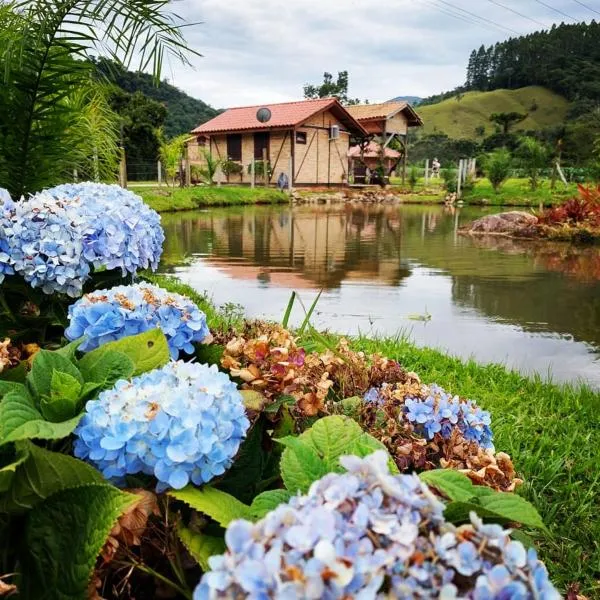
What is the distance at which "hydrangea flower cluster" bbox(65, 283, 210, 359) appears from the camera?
1.53 metres

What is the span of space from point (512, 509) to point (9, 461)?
0.83m

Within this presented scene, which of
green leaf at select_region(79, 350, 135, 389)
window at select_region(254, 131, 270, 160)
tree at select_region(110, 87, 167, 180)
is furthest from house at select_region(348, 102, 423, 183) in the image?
green leaf at select_region(79, 350, 135, 389)

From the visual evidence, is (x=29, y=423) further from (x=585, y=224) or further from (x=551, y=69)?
(x=551, y=69)

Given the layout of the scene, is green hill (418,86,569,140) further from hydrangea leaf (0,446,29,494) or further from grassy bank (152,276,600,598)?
hydrangea leaf (0,446,29,494)

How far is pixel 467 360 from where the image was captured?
13.9ft

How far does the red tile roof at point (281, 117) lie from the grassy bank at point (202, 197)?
4.51 metres

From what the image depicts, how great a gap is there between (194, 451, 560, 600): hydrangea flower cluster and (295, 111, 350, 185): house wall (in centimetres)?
2674

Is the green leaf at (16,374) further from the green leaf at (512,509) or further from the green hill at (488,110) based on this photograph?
the green hill at (488,110)

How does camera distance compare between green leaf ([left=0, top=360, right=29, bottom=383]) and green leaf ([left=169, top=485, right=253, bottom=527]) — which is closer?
green leaf ([left=169, top=485, right=253, bottom=527])

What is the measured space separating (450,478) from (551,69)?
8100 centimetres

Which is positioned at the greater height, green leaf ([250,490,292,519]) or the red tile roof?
the red tile roof

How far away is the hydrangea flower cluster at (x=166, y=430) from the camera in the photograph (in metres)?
0.95

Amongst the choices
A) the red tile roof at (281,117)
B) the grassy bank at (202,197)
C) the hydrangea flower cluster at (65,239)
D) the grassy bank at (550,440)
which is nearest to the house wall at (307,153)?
the red tile roof at (281,117)

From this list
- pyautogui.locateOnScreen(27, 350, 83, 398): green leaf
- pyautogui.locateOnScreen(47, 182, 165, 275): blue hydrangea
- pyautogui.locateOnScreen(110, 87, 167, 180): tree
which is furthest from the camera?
pyautogui.locateOnScreen(110, 87, 167, 180): tree
